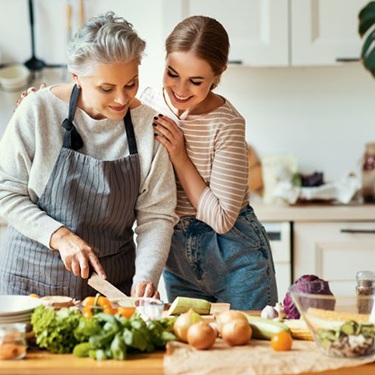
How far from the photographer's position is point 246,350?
1905 mm

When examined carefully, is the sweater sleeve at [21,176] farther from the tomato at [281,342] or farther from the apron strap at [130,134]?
the tomato at [281,342]

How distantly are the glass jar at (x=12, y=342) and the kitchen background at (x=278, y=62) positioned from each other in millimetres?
2474

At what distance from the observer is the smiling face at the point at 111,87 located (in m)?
2.39

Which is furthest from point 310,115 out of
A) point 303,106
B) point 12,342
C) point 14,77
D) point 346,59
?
point 12,342

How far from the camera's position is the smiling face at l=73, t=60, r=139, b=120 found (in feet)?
7.85

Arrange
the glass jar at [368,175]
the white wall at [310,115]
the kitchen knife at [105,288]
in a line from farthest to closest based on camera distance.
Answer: the white wall at [310,115]
the glass jar at [368,175]
the kitchen knife at [105,288]

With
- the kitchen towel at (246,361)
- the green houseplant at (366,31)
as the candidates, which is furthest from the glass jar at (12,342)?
the green houseplant at (366,31)

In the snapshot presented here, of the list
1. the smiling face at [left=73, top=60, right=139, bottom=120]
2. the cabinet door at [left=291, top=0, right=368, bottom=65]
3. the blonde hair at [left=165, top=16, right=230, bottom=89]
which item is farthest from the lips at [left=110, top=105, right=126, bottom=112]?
the cabinet door at [left=291, top=0, right=368, bottom=65]

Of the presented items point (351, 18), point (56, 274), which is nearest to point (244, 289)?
point (56, 274)

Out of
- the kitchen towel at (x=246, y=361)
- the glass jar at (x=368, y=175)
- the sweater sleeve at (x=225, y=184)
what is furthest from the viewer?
the glass jar at (x=368, y=175)

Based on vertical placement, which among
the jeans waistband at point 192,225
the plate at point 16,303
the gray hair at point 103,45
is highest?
the gray hair at point 103,45

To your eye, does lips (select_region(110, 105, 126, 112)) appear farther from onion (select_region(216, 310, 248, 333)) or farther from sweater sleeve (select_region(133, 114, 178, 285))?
onion (select_region(216, 310, 248, 333))

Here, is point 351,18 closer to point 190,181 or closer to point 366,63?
point 366,63

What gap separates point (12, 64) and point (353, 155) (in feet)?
5.68
